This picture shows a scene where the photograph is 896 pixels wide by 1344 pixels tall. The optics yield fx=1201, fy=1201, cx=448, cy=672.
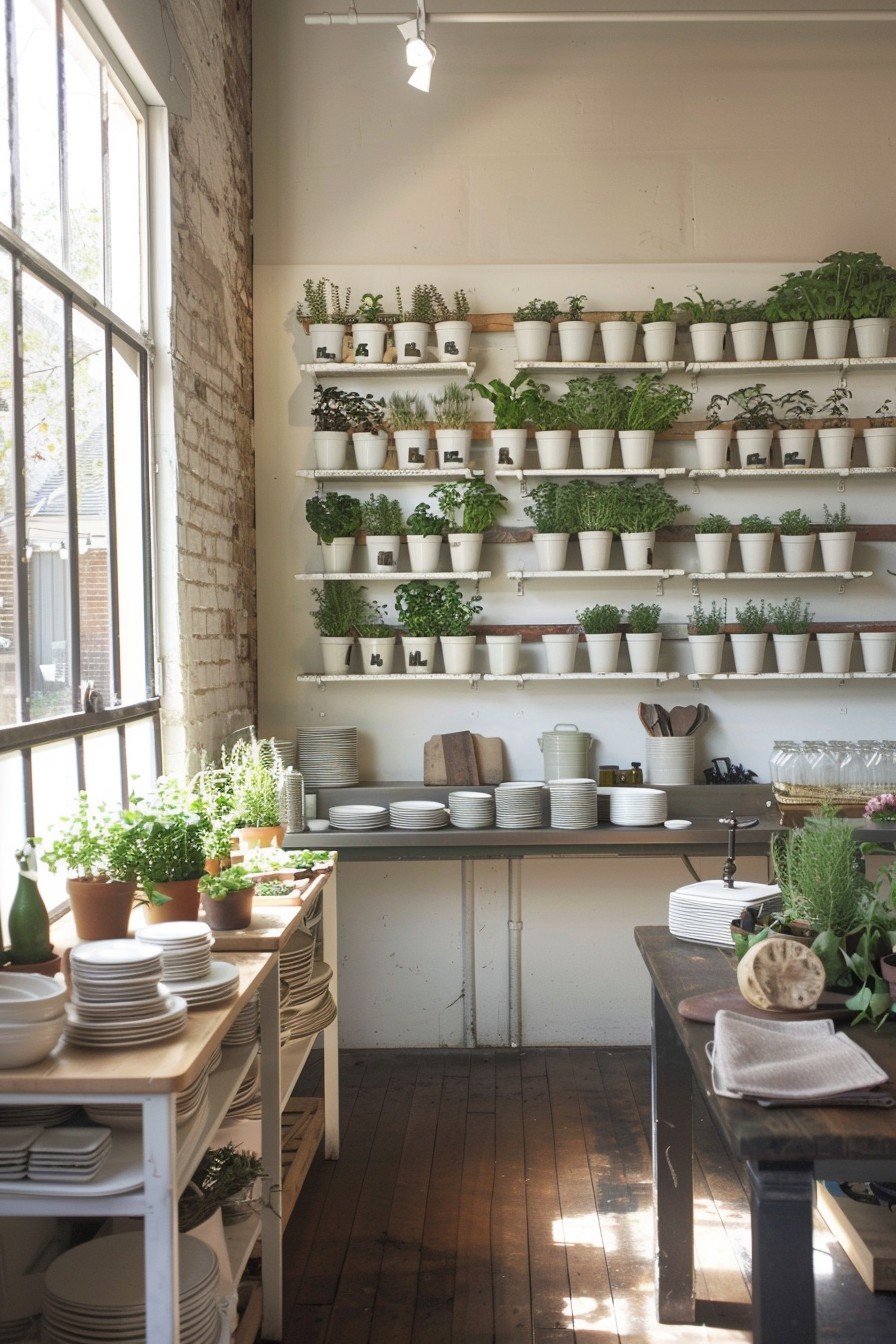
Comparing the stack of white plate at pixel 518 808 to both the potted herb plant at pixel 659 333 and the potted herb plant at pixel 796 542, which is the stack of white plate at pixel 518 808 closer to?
the potted herb plant at pixel 796 542

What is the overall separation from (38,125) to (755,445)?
10.2 ft

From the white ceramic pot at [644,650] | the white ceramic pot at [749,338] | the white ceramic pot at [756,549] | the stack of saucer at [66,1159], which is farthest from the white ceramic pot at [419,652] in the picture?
the stack of saucer at [66,1159]

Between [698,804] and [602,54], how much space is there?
3.26 metres

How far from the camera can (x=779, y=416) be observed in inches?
204

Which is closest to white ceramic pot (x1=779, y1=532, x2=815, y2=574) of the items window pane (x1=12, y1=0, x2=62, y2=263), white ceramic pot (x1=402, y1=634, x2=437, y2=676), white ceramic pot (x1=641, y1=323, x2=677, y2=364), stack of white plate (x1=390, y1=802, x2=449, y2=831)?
white ceramic pot (x1=641, y1=323, x2=677, y2=364)

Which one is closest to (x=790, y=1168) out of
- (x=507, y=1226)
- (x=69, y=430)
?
(x=507, y=1226)

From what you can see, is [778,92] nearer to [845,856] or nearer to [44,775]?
[845,856]

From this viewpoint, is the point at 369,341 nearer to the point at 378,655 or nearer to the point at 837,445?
the point at 378,655

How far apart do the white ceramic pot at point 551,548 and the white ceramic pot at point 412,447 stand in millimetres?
581

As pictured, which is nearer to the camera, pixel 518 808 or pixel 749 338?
pixel 518 808

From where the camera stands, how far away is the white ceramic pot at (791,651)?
499 cm

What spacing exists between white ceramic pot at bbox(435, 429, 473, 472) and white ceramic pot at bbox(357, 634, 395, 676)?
77 cm

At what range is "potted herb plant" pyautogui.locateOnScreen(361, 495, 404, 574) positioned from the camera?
5.06 metres

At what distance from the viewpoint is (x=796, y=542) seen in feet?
16.4
